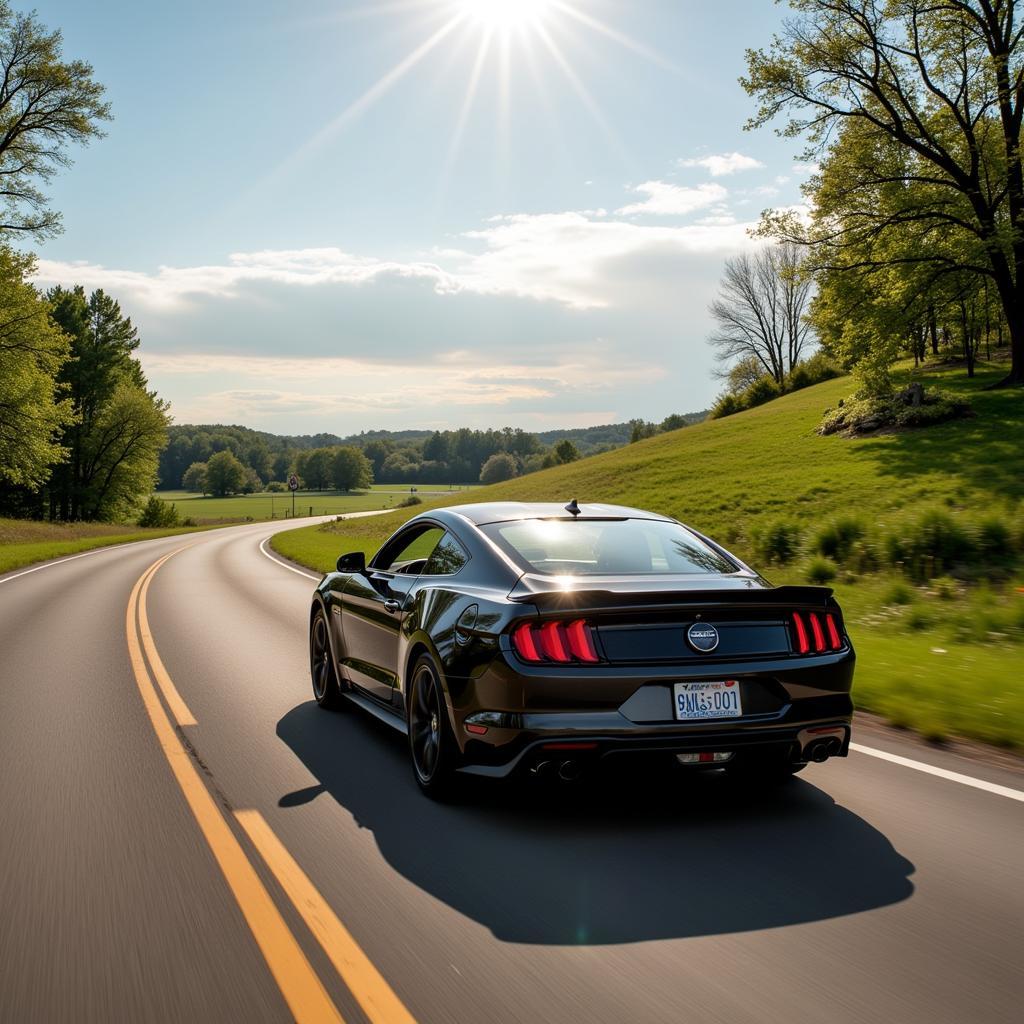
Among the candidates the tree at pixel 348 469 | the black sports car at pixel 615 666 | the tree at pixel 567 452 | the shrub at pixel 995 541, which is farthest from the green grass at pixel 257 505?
the black sports car at pixel 615 666

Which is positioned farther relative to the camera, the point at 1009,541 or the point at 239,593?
the point at 239,593

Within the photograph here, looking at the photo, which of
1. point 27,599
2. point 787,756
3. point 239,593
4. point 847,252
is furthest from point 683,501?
point 787,756

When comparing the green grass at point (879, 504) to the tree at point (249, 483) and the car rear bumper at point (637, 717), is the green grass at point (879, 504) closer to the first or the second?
the car rear bumper at point (637, 717)

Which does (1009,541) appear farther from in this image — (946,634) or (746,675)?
(746,675)

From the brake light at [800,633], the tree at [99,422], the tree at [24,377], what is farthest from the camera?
the tree at [99,422]

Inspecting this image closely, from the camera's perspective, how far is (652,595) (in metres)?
4.65

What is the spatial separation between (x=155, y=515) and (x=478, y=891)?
7157 centimetres

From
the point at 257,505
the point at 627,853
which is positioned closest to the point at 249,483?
the point at 257,505

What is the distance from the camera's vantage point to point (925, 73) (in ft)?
110

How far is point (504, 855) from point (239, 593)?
48.7ft

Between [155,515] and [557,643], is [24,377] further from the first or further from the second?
[557,643]

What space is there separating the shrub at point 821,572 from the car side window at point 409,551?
8697mm

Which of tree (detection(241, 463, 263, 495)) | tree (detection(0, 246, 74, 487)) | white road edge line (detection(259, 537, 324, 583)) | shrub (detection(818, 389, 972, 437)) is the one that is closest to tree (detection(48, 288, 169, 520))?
tree (detection(0, 246, 74, 487))

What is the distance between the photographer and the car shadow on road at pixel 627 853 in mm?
3654
